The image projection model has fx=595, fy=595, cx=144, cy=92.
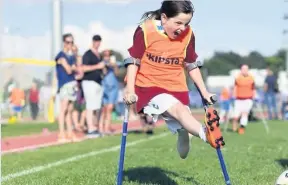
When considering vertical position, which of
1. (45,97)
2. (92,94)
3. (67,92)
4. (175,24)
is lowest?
(45,97)

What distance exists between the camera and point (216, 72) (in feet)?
328

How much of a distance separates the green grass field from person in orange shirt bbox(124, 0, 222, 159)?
0.99 meters

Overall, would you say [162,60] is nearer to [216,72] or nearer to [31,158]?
[31,158]

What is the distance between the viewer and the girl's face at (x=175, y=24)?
202 inches

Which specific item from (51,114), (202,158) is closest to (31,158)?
(202,158)

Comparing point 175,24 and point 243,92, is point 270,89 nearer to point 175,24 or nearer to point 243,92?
point 243,92

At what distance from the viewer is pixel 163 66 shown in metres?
5.55

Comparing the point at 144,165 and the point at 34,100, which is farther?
the point at 34,100

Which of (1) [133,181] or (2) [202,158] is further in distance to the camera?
(2) [202,158]

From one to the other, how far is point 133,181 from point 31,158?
3.14m

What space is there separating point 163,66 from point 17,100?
22424mm

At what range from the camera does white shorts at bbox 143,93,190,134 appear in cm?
530

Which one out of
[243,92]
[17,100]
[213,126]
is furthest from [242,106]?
[17,100]

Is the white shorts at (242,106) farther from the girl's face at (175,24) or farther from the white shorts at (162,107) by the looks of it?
the girl's face at (175,24)
